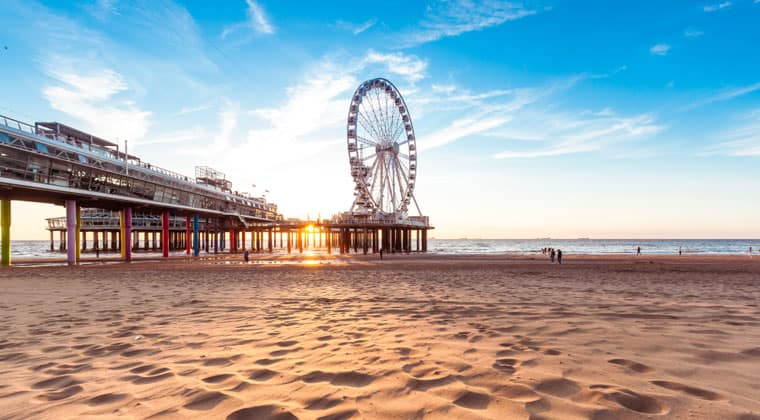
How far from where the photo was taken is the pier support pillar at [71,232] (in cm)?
2592

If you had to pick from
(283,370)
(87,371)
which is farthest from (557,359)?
(87,371)

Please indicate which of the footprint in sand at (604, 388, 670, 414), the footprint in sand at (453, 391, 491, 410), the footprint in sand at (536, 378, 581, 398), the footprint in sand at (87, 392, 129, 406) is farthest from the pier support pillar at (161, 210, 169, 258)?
the footprint in sand at (604, 388, 670, 414)

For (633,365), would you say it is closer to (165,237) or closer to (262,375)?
(262,375)

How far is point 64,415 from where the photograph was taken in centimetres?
259

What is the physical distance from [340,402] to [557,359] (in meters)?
2.23

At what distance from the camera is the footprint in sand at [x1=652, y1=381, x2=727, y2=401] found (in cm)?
263

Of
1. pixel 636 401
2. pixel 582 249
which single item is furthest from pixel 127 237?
pixel 582 249

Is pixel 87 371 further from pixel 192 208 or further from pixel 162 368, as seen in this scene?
pixel 192 208

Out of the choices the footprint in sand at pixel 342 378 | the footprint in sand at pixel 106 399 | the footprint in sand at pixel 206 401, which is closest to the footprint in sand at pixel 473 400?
the footprint in sand at pixel 342 378

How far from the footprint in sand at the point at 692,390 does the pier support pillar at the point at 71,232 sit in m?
32.7

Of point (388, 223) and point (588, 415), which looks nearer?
point (588, 415)

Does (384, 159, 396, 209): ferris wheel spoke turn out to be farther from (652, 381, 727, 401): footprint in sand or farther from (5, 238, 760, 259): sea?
(652, 381, 727, 401): footprint in sand

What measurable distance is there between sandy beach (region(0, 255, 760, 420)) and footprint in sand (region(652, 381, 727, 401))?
18 millimetres

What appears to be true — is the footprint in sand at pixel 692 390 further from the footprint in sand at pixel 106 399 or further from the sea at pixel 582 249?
the sea at pixel 582 249
